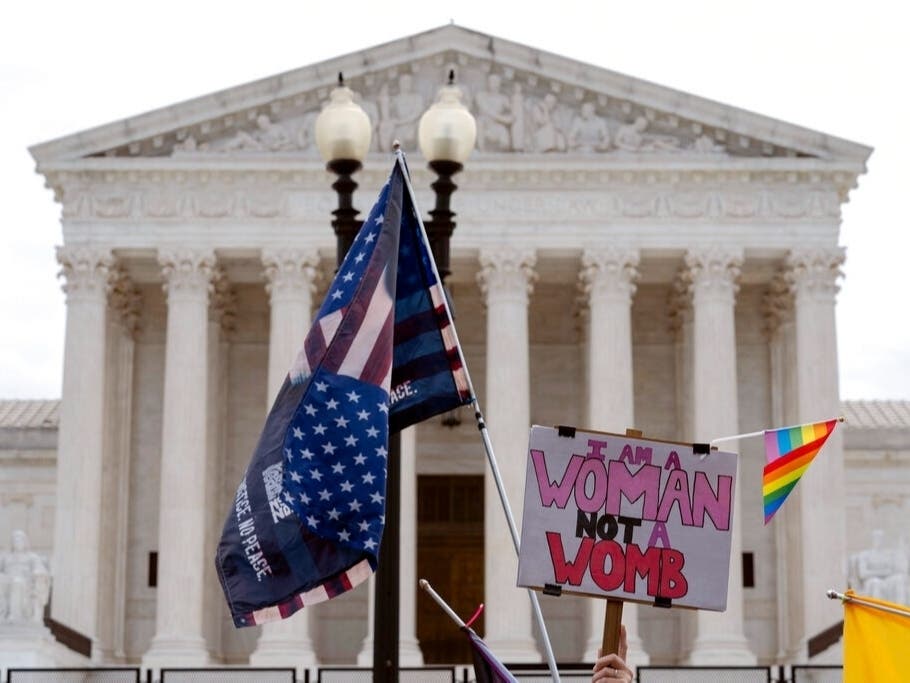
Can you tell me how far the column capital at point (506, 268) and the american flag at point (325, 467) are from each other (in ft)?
125

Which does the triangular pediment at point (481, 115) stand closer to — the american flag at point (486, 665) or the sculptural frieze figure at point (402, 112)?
the sculptural frieze figure at point (402, 112)

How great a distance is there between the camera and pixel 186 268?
5188 cm

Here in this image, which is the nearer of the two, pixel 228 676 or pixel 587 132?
pixel 228 676

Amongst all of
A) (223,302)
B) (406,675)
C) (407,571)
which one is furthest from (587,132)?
(406,675)

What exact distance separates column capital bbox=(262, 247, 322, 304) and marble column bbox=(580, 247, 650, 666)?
776 centimetres

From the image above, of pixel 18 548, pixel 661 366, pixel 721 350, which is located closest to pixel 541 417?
pixel 661 366

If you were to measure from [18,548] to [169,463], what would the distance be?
4.82 meters

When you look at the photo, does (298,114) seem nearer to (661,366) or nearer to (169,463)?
(169,463)

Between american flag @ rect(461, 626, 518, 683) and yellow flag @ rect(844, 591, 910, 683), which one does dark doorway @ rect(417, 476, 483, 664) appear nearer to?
american flag @ rect(461, 626, 518, 683)

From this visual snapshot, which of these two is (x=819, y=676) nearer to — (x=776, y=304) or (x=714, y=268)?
(x=714, y=268)

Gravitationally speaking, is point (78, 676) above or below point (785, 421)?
below

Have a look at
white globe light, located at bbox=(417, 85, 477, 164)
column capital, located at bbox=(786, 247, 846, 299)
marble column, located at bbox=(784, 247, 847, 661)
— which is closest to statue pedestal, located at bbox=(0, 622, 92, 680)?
marble column, located at bbox=(784, 247, 847, 661)

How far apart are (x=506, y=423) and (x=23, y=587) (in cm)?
1368

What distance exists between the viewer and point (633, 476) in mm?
10352
